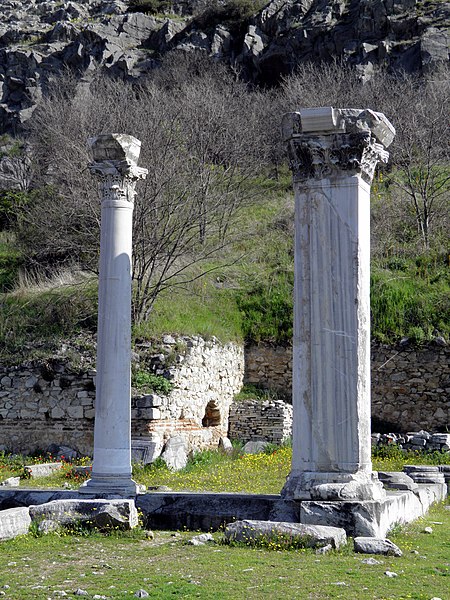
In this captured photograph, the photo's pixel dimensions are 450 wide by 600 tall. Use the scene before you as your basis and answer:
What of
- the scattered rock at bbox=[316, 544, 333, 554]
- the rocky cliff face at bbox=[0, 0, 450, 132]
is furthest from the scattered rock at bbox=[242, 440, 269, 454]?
the rocky cliff face at bbox=[0, 0, 450, 132]

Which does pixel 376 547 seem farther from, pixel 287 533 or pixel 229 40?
pixel 229 40

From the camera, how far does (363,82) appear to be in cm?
3881

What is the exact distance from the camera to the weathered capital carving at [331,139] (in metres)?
10.2

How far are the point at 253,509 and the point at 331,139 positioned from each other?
14.1 feet

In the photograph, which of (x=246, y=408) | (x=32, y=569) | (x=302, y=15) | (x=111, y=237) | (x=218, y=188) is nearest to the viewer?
(x=32, y=569)

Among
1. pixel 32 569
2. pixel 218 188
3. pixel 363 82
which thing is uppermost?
pixel 363 82

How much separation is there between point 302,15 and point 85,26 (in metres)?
13.9

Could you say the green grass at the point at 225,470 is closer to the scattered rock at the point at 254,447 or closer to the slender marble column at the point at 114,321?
the scattered rock at the point at 254,447

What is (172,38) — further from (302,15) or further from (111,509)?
(111,509)

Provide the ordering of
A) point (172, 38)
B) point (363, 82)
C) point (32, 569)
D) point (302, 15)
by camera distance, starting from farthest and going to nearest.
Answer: point (172, 38) → point (302, 15) → point (363, 82) → point (32, 569)

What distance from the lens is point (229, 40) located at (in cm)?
4894

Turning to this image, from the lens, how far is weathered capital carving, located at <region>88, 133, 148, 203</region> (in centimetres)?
1297

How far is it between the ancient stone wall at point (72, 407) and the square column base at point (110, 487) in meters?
7.32

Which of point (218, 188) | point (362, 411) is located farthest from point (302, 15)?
point (362, 411)
